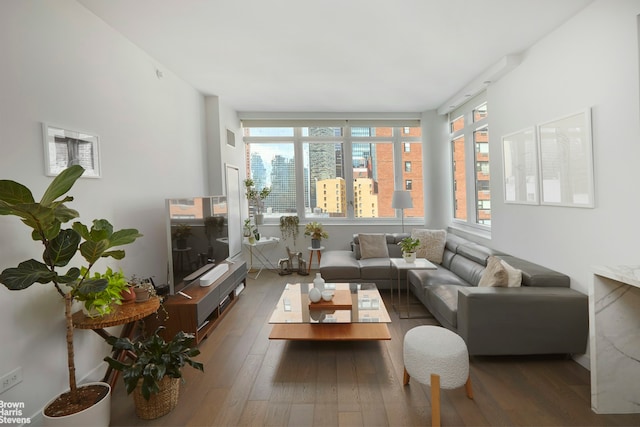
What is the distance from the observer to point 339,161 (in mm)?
6137

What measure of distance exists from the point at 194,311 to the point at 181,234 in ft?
2.37

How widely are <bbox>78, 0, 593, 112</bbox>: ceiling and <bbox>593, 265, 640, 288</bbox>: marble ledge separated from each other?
1.99 m

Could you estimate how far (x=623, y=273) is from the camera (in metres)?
1.89

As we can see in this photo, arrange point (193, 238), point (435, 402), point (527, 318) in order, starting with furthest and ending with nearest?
point (193, 238)
point (527, 318)
point (435, 402)

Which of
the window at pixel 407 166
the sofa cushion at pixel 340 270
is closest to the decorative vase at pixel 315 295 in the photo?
the sofa cushion at pixel 340 270

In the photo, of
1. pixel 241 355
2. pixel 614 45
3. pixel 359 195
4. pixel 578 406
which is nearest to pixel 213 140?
pixel 359 195

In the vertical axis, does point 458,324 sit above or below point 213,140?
below

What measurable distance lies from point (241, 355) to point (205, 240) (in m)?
1.30

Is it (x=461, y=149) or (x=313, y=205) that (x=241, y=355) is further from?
(x=461, y=149)

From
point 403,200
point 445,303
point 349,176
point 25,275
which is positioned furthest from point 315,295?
point 349,176

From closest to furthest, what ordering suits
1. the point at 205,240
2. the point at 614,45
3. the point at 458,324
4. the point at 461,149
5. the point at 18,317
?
the point at 18,317 → the point at 614,45 → the point at 458,324 → the point at 205,240 → the point at 461,149

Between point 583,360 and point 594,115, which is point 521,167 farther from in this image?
point 583,360

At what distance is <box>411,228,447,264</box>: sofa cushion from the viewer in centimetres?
467

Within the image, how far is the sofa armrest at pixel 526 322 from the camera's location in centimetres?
252
